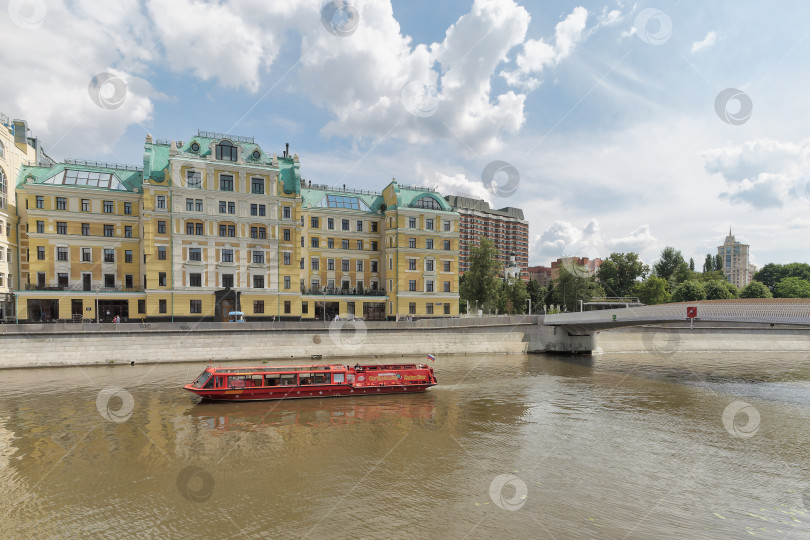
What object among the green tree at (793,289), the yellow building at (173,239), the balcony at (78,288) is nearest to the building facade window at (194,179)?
the yellow building at (173,239)

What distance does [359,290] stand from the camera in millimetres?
69125

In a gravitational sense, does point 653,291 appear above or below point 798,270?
below

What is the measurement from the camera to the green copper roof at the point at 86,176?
56031mm

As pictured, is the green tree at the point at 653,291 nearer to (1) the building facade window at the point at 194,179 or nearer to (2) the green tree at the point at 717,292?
(2) the green tree at the point at 717,292

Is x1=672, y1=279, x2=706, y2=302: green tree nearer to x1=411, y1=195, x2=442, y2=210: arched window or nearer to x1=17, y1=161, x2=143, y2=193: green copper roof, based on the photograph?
x1=411, y1=195, x2=442, y2=210: arched window

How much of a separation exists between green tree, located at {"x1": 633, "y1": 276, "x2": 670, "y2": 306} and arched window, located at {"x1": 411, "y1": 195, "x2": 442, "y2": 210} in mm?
67795

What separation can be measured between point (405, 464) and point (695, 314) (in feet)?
115

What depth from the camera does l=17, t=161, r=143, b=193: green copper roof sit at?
56031 mm

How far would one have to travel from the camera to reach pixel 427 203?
2751 inches

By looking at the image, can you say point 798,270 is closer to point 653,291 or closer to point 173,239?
point 653,291

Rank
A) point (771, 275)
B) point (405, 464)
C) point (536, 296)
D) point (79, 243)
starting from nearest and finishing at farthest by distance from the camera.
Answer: point (405, 464), point (79, 243), point (536, 296), point (771, 275)

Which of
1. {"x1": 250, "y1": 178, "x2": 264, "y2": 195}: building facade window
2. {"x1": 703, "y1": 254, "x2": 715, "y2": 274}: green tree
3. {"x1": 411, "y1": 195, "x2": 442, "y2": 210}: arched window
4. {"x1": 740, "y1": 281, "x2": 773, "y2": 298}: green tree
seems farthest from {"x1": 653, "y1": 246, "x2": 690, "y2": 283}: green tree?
{"x1": 250, "y1": 178, "x2": 264, "y2": 195}: building facade window

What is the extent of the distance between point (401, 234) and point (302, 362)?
2734cm

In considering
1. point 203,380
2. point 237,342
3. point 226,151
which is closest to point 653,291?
point 237,342
